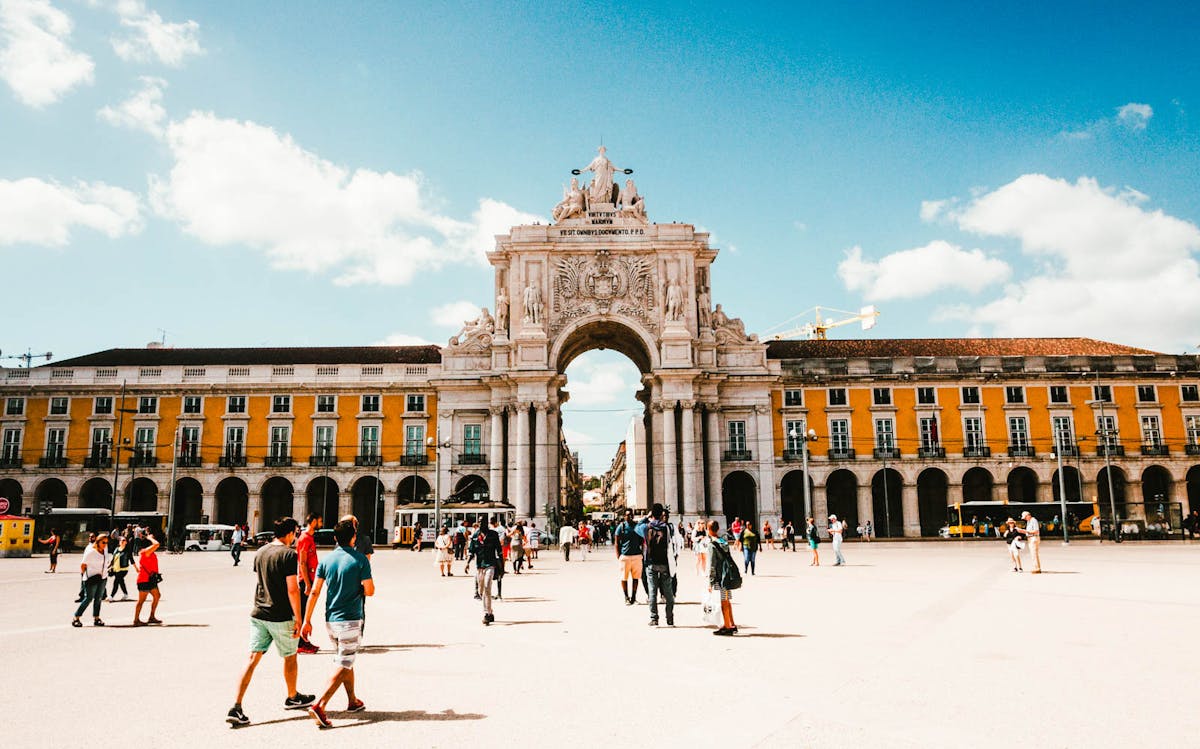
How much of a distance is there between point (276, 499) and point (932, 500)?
47.0m

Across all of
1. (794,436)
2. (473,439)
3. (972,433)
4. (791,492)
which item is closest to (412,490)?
(473,439)

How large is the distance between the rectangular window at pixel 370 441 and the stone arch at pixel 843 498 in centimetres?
3217

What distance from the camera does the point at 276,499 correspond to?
204ft

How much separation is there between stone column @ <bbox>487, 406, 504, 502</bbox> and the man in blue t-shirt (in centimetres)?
4844

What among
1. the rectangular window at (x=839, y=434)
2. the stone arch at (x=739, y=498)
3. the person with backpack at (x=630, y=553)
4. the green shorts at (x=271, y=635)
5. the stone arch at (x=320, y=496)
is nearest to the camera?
the green shorts at (x=271, y=635)

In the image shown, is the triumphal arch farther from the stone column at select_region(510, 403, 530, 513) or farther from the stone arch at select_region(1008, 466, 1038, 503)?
the stone arch at select_region(1008, 466, 1038, 503)

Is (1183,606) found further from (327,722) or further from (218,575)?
(218,575)

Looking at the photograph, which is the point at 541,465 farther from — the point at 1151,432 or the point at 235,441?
the point at 1151,432

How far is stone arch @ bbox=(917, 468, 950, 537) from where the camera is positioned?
201 feet

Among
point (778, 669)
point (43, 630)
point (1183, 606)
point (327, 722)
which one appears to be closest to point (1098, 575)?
point (1183, 606)

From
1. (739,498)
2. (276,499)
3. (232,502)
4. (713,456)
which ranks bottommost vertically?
(739,498)

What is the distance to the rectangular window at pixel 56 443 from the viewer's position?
6034 centimetres

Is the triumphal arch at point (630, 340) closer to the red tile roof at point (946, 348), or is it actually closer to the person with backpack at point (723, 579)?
the red tile roof at point (946, 348)

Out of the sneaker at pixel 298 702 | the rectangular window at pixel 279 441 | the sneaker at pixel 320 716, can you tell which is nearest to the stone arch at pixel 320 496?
the rectangular window at pixel 279 441
